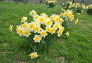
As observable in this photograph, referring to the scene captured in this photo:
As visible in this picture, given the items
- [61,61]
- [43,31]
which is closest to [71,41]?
[61,61]

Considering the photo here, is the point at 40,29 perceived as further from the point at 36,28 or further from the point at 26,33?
the point at 26,33

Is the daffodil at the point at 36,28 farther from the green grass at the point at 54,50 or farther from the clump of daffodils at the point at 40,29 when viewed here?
the green grass at the point at 54,50

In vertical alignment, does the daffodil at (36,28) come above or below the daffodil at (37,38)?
above

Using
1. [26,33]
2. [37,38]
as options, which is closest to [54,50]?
[37,38]

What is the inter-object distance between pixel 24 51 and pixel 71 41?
6.94 ft

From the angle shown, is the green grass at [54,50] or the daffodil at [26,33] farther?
the green grass at [54,50]

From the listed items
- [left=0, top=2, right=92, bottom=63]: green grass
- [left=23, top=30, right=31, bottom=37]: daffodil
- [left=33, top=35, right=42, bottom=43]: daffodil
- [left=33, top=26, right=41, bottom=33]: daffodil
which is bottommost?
[left=0, top=2, right=92, bottom=63]: green grass

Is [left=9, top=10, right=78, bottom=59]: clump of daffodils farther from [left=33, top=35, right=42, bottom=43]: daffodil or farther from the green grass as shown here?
the green grass

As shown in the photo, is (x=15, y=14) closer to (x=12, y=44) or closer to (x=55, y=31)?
(x=12, y=44)

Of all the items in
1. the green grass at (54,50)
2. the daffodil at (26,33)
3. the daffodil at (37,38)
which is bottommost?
the green grass at (54,50)

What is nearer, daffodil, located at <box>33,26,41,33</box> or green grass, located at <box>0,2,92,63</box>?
daffodil, located at <box>33,26,41,33</box>

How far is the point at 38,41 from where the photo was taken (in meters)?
5.77

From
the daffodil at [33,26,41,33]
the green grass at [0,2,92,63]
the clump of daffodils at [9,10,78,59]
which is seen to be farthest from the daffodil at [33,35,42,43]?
the green grass at [0,2,92,63]

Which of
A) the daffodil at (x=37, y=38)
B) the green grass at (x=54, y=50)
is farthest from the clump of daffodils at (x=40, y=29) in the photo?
the green grass at (x=54, y=50)
